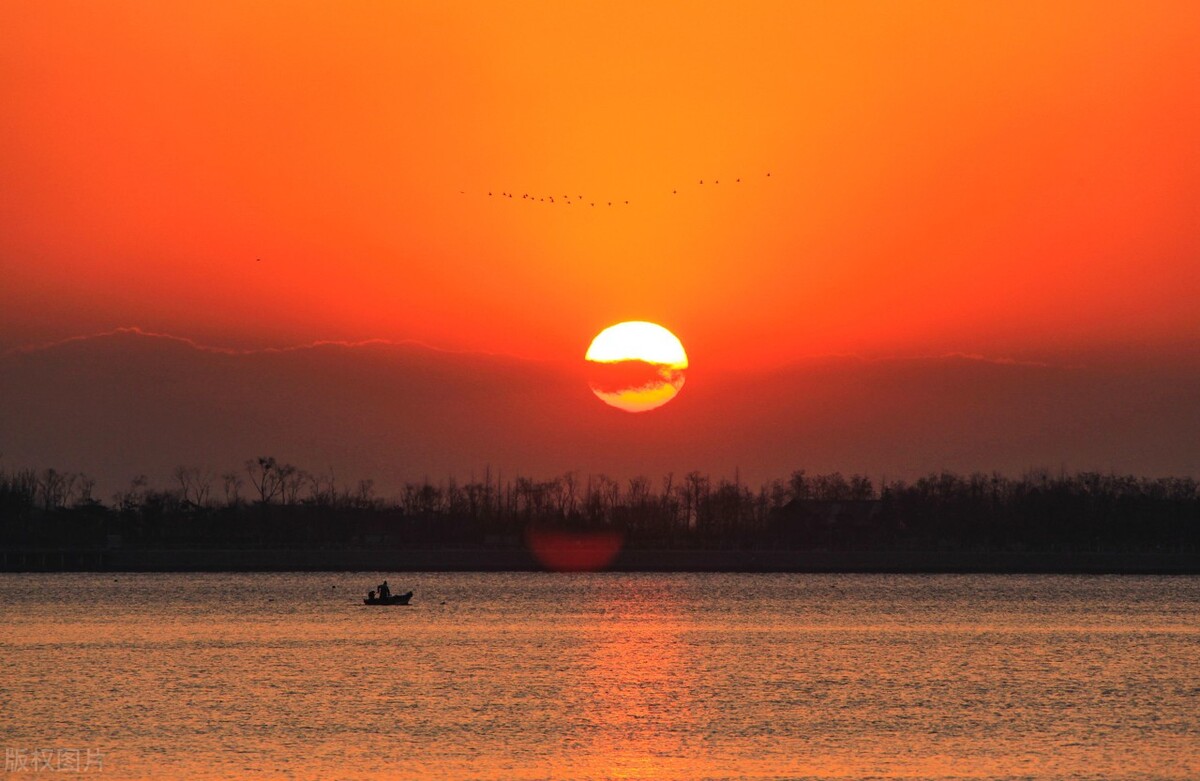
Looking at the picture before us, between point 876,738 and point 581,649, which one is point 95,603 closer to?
point 581,649

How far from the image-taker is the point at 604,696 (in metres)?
68.9

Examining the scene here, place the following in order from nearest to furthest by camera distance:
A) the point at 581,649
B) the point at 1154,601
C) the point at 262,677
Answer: the point at 262,677
the point at 581,649
the point at 1154,601

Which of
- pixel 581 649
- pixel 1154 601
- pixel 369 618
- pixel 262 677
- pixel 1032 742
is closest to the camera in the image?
pixel 1032 742

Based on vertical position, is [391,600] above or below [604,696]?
above

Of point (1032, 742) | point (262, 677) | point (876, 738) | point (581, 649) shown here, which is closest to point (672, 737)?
point (876, 738)

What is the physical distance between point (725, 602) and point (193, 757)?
116 metres

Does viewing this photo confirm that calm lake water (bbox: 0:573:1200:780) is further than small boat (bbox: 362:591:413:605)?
No

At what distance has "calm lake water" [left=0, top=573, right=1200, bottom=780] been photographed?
50750 mm

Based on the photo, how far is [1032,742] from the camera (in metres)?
55.2

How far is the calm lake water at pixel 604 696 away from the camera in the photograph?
1998 inches

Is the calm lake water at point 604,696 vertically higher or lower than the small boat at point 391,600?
lower

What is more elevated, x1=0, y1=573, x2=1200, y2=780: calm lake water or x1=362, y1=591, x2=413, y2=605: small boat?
x1=362, y1=591, x2=413, y2=605: small boat

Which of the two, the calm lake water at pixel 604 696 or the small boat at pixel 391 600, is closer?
the calm lake water at pixel 604 696

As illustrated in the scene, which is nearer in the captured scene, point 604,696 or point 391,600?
point 604,696
